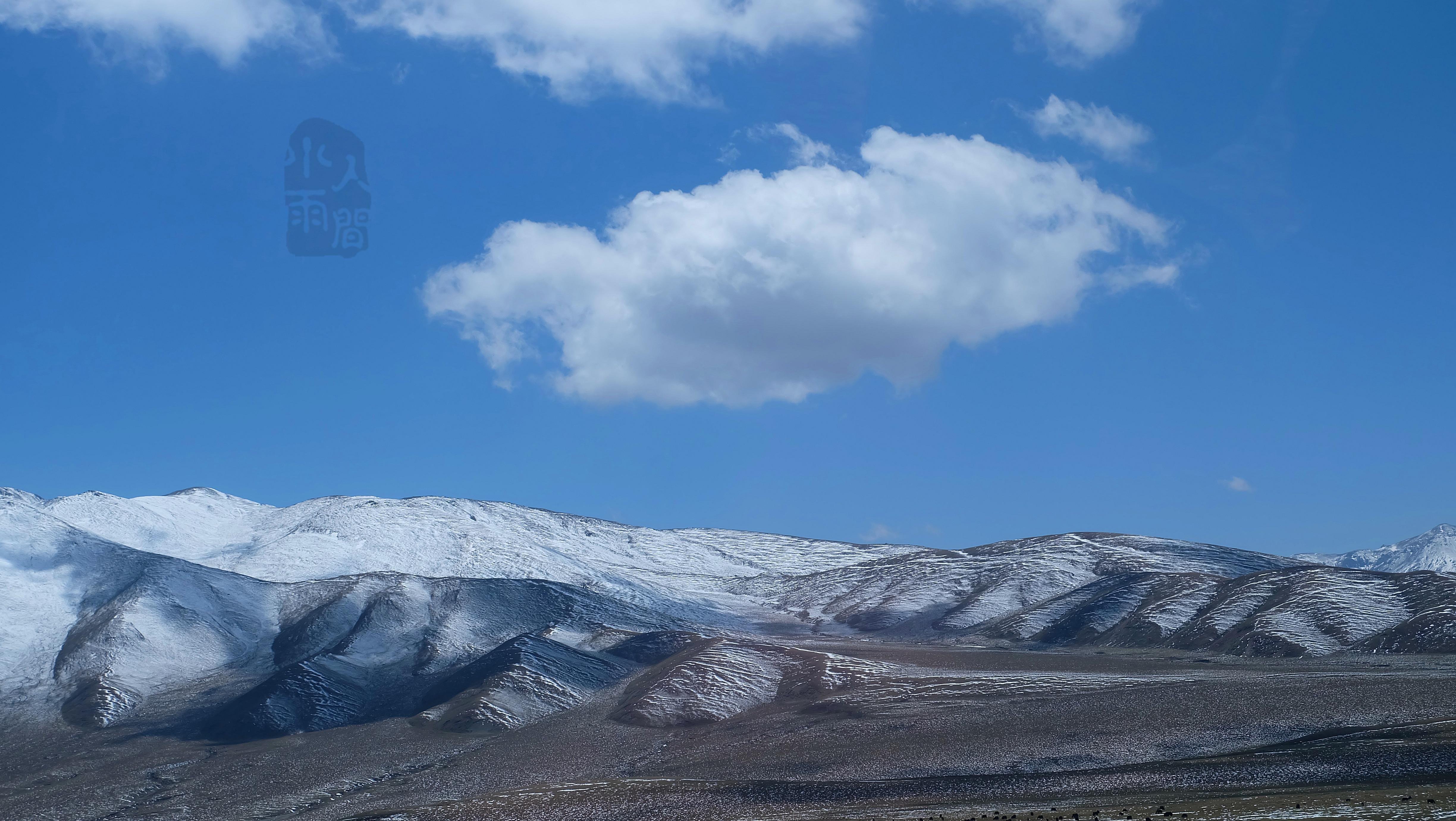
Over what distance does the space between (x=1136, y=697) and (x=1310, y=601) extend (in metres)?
51.2

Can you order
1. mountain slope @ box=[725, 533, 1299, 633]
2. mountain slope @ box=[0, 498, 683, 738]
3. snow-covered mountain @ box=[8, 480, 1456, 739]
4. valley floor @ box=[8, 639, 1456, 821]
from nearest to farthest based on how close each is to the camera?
valley floor @ box=[8, 639, 1456, 821]
snow-covered mountain @ box=[8, 480, 1456, 739]
mountain slope @ box=[0, 498, 683, 738]
mountain slope @ box=[725, 533, 1299, 633]

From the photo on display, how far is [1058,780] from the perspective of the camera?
193 feet

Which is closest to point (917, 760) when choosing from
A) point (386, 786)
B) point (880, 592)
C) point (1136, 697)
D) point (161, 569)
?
point (1136, 697)

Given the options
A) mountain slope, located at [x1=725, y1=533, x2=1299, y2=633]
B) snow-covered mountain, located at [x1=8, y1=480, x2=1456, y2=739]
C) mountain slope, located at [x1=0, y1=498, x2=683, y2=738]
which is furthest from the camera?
mountain slope, located at [x1=725, y1=533, x2=1299, y2=633]

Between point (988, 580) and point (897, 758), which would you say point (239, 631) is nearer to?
point (897, 758)

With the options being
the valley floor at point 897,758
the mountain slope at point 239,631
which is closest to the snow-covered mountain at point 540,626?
the mountain slope at point 239,631

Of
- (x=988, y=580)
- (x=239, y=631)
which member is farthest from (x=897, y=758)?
(x=239, y=631)

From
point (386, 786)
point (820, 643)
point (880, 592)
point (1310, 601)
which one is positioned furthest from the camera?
point (880, 592)

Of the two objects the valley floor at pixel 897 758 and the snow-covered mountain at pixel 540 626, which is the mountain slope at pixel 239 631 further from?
the valley floor at pixel 897 758

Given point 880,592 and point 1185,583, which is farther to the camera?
point 880,592

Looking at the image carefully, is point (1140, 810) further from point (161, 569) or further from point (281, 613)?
point (161, 569)

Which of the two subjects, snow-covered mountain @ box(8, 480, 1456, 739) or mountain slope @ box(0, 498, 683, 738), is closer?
snow-covered mountain @ box(8, 480, 1456, 739)

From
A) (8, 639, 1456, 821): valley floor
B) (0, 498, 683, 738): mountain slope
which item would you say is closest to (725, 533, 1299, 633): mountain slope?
(0, 498, 683, 738): mountain slope

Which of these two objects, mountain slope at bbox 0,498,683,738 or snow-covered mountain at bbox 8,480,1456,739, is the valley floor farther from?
mountain slope at bbox 0,498,683,738
